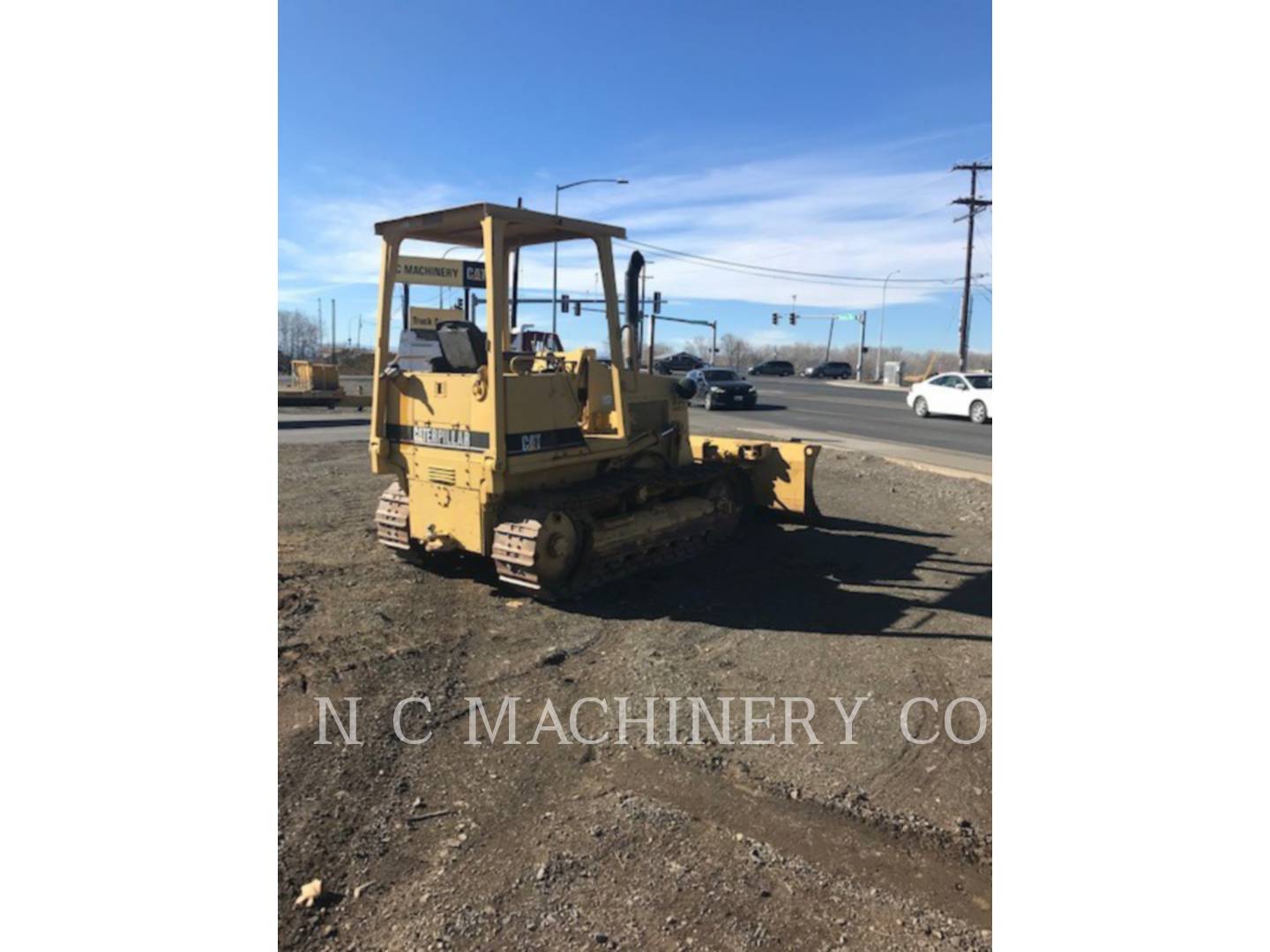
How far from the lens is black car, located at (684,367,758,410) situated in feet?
104

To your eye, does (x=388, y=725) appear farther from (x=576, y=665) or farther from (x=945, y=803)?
(x=945, y=803)

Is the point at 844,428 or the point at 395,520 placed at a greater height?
the point at 844,428

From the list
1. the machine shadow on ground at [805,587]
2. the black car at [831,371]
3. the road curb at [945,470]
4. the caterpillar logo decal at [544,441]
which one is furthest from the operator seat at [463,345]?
the black car at [831,371]

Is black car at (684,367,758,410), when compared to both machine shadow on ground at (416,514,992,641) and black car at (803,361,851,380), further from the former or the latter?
black car at (803,361,851,380)

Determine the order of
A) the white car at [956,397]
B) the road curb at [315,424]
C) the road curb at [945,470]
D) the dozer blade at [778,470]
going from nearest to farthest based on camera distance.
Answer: the dozer blade at [778,470] → the road curb at [945,470] → the road curb at [315,424] → the white car at [956,397]

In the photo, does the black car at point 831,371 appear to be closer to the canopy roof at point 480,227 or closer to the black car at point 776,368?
the black car at point 776,368

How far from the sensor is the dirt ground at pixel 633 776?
119 inches

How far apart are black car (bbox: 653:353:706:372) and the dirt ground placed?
51268mm

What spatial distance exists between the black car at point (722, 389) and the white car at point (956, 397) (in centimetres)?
627

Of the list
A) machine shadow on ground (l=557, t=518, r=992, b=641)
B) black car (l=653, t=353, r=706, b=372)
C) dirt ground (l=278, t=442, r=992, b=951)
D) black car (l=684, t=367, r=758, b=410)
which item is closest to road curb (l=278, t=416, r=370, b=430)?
black car (l=684, t=367, r=758, b=410)

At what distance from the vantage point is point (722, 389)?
31.7 metres

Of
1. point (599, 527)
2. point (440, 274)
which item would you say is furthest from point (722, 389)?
point (599, 527)

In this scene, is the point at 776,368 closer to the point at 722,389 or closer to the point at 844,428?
the point at 722,389

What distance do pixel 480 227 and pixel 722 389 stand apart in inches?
999
